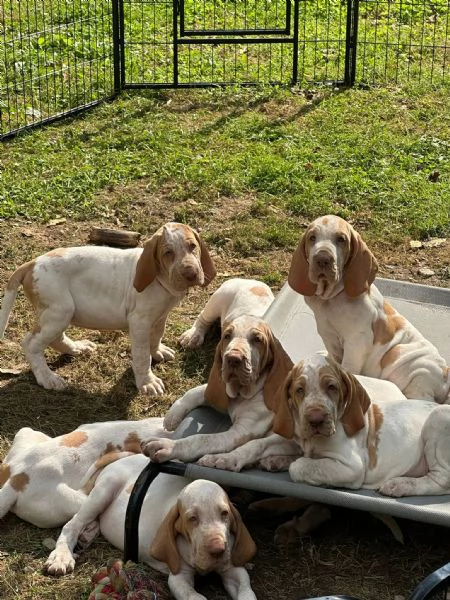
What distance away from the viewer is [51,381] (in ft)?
23.7

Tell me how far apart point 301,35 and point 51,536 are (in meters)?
9.66

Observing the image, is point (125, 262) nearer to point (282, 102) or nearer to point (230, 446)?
point (230, 446)

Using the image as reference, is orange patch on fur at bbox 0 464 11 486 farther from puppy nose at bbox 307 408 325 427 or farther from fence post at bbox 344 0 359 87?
fence post at bbox 344 0 359 87

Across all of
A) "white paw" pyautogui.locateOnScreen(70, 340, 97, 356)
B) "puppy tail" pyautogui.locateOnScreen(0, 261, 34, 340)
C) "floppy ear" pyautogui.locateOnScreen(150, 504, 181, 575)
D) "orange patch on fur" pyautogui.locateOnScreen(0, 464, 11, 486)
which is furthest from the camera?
"white paw" pyautogui.locateOnScreen(70, 340, 97, 356)

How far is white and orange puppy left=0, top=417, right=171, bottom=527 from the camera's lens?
18.6 feet

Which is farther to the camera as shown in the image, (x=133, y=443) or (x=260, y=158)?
(x=260, y=158)

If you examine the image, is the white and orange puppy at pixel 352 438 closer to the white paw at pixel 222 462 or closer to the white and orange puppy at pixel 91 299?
the white paw at pixel 222 462

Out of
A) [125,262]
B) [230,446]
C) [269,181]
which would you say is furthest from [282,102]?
[230,446]

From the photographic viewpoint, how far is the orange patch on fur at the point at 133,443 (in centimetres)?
591

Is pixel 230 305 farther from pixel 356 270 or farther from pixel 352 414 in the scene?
pixel 352 414

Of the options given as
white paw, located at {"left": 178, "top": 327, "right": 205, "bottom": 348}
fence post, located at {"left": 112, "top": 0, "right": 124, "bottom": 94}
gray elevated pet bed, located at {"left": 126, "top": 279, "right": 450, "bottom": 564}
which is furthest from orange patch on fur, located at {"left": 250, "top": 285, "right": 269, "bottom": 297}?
fence post, located at {"left": 112, "top": 0, "right": 124, "bottom": 94}

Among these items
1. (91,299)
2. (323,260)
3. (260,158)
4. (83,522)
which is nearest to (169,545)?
(83,522)

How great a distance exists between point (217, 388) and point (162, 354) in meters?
1.88

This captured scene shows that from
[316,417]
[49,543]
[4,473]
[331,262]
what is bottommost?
[49,543]
